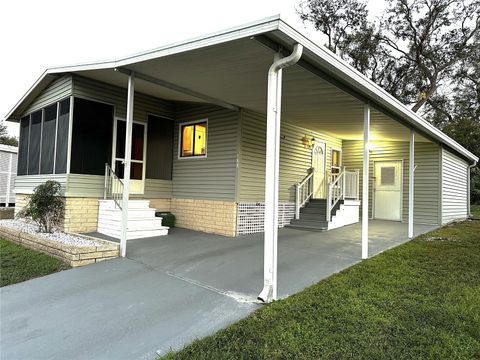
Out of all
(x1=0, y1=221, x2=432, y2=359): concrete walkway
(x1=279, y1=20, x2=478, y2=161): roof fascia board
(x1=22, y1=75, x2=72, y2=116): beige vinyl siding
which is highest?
(x1=22, y1=75, x2=72, y2=116): beige vinyl siding

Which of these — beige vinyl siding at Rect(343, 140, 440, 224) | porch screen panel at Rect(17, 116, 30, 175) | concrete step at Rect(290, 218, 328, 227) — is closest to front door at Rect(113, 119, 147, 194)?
porch screen panel at Rect(17, 116, 30, 175)

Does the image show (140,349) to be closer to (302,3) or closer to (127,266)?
(127,266)

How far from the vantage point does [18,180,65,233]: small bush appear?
6680 millimetres

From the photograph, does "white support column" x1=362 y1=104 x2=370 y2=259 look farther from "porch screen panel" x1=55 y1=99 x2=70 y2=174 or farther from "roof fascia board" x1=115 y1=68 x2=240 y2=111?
"porch screen panel" x1=55 y1=99 x2=70 y2=174

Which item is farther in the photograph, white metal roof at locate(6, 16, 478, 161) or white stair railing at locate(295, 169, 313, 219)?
white stair railing at locate(295, 169, 313, 219)

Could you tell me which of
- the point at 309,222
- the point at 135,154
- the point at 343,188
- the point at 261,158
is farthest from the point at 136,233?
the point at 343,188

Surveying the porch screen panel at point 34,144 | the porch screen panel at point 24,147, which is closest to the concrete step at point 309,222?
the porch screen panel at point 34,144

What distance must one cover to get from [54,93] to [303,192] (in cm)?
703

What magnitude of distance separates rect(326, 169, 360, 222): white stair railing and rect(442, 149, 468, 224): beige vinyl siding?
2609 millimetres

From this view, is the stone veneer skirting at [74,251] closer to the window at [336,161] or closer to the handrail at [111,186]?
the handrail at [111,186]

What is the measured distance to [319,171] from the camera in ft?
35.0

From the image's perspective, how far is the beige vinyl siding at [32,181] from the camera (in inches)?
285

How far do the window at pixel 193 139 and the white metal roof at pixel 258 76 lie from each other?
3.34 ft

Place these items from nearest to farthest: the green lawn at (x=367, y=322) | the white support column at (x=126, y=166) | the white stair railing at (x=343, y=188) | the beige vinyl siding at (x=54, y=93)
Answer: the green lawn at (x=367, y=322)
the white support column at (x=126, y=166)
the beige vinyl siding at (x=54, y=93)
the white stair railing at (x=343, y=188)
